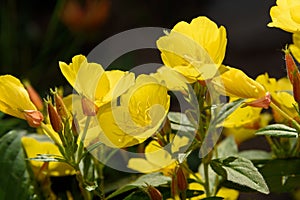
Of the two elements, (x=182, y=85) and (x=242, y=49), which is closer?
(x=182, y=85)

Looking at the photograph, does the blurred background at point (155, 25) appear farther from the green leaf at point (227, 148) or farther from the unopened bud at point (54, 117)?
the unopened bud at point (54, 117)

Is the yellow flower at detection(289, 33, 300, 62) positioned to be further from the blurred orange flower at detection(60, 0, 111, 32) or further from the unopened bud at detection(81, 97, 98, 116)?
the blurred orange flower at detection(60, 0, 111, 32)

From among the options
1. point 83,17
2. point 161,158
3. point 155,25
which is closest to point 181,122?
point 161,158

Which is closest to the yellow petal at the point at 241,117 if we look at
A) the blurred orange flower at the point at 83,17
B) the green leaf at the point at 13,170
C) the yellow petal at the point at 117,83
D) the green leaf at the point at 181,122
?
the green leaf at the point at 181,122

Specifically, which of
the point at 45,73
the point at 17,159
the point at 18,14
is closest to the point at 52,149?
the point at 17,159

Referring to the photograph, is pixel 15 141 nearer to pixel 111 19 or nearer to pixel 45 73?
pixel 45 73
